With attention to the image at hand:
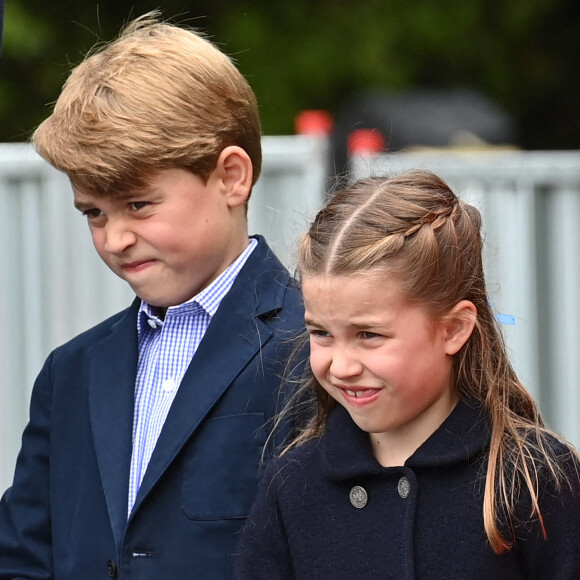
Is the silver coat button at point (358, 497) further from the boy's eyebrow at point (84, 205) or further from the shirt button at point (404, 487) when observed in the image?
the boy's eyebrow at point (84, 205)

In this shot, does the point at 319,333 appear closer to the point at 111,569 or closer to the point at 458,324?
the point at 458,324

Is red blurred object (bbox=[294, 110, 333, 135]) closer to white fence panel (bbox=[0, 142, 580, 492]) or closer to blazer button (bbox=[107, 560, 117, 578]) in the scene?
white fence panel (bbox=[0, 142, 580, 492])

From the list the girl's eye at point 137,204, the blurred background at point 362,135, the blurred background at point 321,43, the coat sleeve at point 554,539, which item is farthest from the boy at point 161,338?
the blurred background at point 321,43

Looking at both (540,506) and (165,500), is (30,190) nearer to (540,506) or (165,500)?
(165,500)

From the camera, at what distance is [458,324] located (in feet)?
7.58

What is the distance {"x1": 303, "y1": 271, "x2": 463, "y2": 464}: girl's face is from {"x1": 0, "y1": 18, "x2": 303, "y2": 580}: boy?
0.30 meters

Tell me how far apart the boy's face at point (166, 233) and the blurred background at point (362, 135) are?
0.66 feet

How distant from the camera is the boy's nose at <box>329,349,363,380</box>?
221 cm

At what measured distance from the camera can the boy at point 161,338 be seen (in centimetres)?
249

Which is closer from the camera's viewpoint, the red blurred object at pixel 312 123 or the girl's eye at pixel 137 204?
the girl's eye at pixel 137 204

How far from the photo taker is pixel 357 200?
2.36 meters

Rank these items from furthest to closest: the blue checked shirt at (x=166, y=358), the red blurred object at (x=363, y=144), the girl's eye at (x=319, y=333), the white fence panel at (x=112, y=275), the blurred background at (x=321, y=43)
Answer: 1. the blurred background at (x=321, y=43)
2. the red blurred object at (x=363, y=144)
3. the white fence panel at (x=112, y=275)
4. the blue checked shirt at (x=166, y=358)
5. the girl's eye at (x=319, y=333)

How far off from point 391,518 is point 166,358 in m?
0.61

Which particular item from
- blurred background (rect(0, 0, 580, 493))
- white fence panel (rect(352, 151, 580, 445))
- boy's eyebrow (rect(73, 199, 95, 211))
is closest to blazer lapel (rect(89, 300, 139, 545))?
boy's eyebrow (rect(73, 199, 95, 211))
